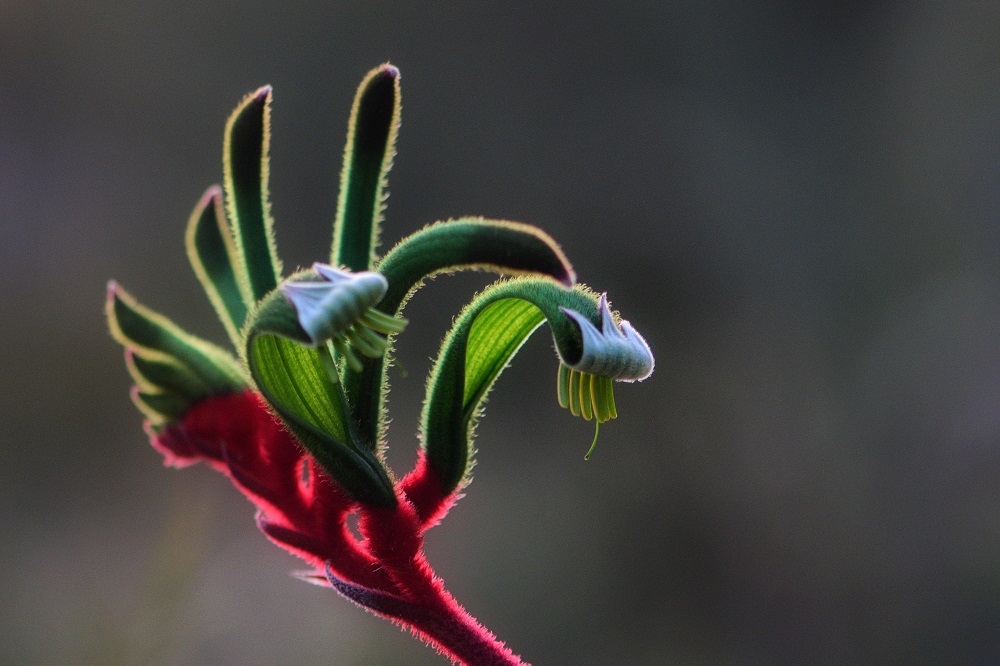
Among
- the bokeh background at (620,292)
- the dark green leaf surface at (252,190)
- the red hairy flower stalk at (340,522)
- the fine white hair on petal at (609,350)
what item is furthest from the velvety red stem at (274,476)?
the bokeh background at (620,292)

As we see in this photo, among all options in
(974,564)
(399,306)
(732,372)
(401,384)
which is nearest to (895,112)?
(732,372)

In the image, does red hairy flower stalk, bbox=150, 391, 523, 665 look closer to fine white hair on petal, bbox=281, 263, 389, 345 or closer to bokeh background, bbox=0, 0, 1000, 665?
fine white hair on petal, bbox=281, 263, 389, 345

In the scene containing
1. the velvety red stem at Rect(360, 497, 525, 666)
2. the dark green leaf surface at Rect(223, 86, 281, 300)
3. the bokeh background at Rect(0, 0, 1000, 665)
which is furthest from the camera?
the bokeh background at Rect(0, 0, 1000, 665)

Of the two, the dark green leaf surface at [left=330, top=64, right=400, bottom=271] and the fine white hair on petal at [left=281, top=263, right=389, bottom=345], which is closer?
the fine white hair on petal at [left=281, top=263, right=389, bottom=345]

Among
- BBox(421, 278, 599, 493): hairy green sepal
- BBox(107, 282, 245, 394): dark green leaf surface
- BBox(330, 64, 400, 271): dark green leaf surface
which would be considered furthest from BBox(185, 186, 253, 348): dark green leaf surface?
BBox(421, 278, 599, 493): hairy green sepal

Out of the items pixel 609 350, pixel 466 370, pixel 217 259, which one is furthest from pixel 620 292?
pixel 609 350

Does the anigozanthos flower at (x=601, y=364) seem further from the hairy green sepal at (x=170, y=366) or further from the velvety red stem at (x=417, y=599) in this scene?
the hairy green sepal at (x=170, y=366)
